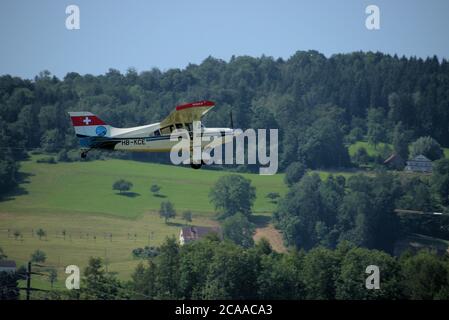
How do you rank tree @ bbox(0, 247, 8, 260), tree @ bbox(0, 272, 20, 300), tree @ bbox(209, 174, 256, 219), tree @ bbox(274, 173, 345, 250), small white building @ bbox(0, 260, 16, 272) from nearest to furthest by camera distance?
tree @ bbox(0, 272, 20, 300) → small white building @ bbox(0, 260, 16, 272) → tree @ bbox(0, 247, 8, 260) → tree @ bbox(209, 174, 256, 219) → tree @ bbox(274, 173, 345, 250)

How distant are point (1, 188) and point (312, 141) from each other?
47999 mm

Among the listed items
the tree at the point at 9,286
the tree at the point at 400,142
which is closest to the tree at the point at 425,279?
the tree at the point at 9,286

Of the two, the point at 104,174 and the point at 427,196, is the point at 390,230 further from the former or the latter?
the point at 104,174

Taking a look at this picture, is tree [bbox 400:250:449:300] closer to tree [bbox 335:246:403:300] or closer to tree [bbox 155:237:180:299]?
tree [bbox 335:246:403:300]

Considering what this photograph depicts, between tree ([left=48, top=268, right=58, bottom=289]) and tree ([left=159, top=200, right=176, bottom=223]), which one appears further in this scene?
tree ([left=159, top=200, right=176, bottom=223])

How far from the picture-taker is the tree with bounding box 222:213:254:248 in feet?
293

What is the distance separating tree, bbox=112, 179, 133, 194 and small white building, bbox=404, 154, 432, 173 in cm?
4843

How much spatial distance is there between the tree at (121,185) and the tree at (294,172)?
2227 centimetres

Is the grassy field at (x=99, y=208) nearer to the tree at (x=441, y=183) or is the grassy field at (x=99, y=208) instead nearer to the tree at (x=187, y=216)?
the tree at (x=187, y=216)

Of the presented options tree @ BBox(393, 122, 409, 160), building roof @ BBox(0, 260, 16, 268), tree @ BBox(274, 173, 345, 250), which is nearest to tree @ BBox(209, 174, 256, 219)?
tree @ BBox(274, 173, 345, 250)

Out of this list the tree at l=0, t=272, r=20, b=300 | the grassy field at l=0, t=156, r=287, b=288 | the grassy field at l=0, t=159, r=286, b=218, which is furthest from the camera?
the grassy field at l=0, t=159, r=286, b=218

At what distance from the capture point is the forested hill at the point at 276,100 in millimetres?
126812

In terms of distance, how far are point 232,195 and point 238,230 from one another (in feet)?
17.5

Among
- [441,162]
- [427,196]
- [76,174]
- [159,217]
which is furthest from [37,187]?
[441,162]
